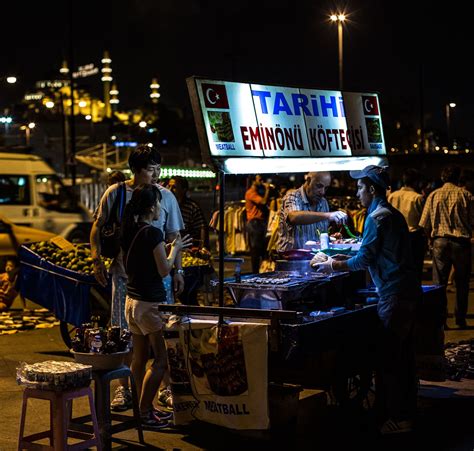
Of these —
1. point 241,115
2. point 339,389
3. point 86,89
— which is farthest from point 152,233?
point 86,89

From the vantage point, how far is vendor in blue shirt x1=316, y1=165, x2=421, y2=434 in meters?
6.62

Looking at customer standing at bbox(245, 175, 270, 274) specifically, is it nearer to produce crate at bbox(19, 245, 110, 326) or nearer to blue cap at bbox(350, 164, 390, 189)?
produce crate at bbox(19, 245, 110, 326)

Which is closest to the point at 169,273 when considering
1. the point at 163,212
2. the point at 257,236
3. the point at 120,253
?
the point at 163,212

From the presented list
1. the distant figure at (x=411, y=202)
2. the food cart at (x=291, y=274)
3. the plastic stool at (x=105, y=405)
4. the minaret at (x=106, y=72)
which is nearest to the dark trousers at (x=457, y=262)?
the distant figure at (x=411, y=202)

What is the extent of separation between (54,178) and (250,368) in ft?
61.2

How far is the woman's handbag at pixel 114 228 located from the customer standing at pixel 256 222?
356 inches

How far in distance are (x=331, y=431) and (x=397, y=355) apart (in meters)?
0.83

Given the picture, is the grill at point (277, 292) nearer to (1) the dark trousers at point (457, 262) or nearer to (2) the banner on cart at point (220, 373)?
(2) the banner on cart at point (220, 373)

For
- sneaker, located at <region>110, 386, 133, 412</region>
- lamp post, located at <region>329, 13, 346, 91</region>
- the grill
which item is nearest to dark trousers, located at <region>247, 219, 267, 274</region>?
sneaker, located at <region>110, 386, 133, 412</region>

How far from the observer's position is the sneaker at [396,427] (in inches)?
264

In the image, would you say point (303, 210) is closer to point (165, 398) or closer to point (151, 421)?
point (165, 398)

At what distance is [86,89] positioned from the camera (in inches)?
6107

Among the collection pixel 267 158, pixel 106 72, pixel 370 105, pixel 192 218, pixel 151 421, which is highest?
pixel 106 72

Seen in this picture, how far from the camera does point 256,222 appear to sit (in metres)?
16.7
